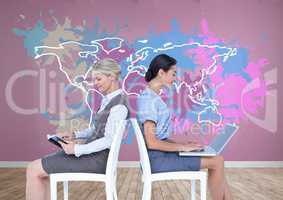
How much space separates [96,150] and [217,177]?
68 centimetres

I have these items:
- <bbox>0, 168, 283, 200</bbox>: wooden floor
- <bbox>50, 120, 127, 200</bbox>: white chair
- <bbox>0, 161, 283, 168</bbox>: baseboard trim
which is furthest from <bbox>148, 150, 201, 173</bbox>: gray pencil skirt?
<bbox>0, 161, 283, 168</bbox>: baseboard trim

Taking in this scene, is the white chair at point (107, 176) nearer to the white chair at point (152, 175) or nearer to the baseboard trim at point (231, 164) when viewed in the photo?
the white chair at point (152, 175)

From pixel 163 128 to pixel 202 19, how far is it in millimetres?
4041

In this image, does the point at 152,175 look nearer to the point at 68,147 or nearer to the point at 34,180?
the point at 68,147

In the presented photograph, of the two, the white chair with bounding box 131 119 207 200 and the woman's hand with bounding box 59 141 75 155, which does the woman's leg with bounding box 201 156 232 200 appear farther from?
the woman's hand with bounding box 59 141 75 155

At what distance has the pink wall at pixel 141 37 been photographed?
6.40 meters

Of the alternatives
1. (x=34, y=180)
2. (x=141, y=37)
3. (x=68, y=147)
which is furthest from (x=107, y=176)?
(x=141, y=37)

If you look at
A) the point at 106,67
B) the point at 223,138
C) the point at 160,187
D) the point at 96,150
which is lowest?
the point at 160,187

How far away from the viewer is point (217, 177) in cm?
263

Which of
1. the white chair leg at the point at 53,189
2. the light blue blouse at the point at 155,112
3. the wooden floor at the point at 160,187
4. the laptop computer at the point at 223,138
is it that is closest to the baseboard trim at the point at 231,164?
the laptop computer at the point at 223,138

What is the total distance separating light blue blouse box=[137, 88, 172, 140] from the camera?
2.60 m

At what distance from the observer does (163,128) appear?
267cm

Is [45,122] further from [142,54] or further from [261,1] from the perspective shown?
[261,1]

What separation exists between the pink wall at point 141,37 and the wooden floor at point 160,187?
A: 0.56m
